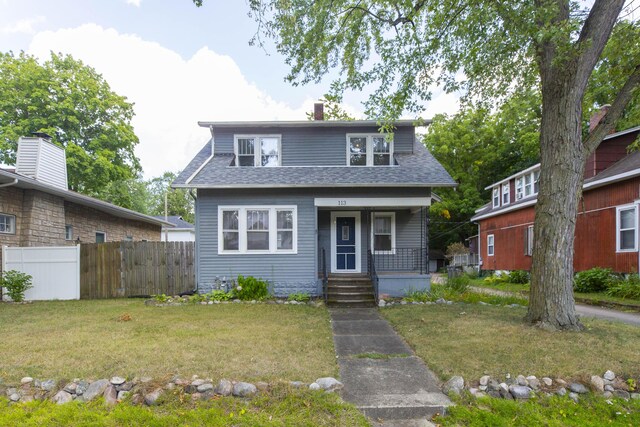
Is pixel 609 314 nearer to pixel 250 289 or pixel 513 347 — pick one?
pixel 513 347

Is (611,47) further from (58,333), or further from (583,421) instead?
(58,333)

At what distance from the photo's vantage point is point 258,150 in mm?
10414

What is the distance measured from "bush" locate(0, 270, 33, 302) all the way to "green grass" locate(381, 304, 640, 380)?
10.0 m

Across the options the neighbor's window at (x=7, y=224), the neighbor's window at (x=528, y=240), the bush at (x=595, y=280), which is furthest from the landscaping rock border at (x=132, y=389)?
the neighbor's window at (x=528, y=240)

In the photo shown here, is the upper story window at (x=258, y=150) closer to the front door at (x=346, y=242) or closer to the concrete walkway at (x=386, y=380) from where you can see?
the front door at (x=346, y=242)

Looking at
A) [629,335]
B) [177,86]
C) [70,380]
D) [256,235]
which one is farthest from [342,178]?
[177,86]

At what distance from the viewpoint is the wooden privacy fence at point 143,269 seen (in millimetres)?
9766

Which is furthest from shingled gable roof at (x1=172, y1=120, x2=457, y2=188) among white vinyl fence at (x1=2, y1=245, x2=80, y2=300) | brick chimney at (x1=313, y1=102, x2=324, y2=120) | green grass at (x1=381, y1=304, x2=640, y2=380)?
white vinyl fence at (x1=2, y1=245, x2=80, y2=300)

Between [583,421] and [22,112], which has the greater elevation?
[22,112]

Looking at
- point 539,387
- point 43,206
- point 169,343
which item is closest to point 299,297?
point 169,343

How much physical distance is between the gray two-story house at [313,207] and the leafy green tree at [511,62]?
2000 millimetres

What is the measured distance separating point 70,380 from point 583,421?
210 inches

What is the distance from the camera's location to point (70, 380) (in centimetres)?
360

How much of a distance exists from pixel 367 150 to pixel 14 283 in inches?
426
